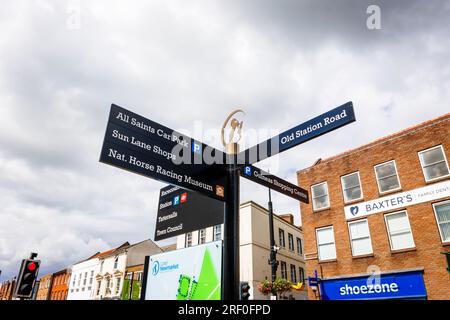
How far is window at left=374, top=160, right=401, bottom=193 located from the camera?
16.3 metres

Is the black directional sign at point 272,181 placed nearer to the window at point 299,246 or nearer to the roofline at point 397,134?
the roofline at point 397,134

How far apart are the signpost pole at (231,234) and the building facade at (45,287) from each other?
68972mm

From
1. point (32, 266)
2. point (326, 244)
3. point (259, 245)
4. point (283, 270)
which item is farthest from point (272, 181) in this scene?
point (283, 270)

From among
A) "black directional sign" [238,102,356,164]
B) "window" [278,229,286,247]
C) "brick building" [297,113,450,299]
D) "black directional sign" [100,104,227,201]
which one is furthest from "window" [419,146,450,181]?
"window" [278,229,286,247]

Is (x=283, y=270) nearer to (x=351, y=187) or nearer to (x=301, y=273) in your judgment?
(x=301, y=273)

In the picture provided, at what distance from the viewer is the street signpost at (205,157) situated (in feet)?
12.5

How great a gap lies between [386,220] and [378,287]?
3.48 meters

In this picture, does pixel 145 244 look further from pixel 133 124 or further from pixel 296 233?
pixel 133 124

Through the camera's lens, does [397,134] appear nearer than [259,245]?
Yes

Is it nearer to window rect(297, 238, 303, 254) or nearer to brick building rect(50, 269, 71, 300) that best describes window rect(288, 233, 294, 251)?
window rect(297, 238, 303, 254)

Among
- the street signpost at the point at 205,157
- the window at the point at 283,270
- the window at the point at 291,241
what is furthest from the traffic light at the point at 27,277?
the window at the point at 291,241

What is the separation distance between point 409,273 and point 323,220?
17.6ft

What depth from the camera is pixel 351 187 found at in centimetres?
1808
